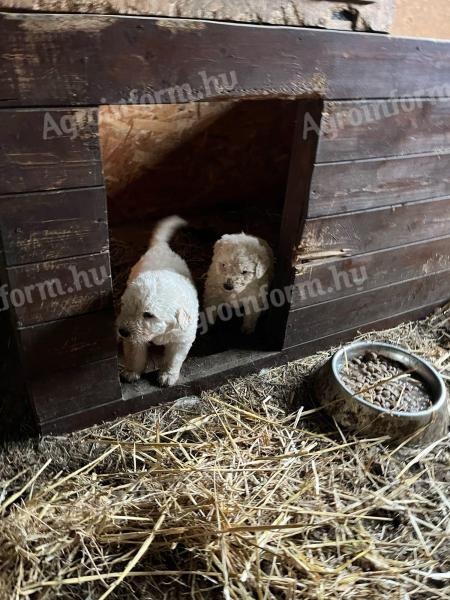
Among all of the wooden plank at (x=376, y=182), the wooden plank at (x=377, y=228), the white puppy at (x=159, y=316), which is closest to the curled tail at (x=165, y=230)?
the white puppy at (x=159, y=316)

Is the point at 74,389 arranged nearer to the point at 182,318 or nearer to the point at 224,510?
the point at 182,318

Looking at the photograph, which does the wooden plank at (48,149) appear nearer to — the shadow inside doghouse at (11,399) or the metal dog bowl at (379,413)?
the shadow inside doghouse at (11,399)

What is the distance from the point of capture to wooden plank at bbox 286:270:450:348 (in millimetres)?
2693

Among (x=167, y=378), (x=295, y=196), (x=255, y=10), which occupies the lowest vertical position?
(x=167, y=378)

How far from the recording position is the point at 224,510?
182 cm

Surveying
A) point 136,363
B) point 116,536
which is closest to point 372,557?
point 116,536

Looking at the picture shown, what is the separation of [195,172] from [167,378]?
6.76ft

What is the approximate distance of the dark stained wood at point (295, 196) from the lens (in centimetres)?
215

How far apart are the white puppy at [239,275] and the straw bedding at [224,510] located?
512mm

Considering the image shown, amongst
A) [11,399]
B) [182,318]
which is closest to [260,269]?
[182,318]

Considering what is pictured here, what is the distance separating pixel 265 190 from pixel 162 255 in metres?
1.99

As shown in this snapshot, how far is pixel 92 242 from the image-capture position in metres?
1.82

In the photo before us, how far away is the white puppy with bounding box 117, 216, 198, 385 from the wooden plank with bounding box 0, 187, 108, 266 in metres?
0.34

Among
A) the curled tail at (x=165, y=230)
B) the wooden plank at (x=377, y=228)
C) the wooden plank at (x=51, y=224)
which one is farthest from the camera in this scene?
the curled tail at (x=165, y=230)
